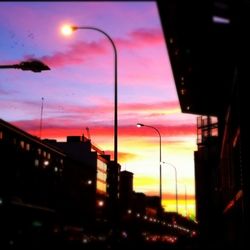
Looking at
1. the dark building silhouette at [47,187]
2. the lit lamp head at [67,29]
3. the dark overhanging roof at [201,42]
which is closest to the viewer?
the dark overhanging roof at [201,42]

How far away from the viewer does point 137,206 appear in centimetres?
17462

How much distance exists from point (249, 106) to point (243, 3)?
4.69 metres

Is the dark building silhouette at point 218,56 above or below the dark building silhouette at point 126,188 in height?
below

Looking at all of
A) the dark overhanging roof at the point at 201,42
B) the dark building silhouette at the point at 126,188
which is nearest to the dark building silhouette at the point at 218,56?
the dark overhanging roof at the point at 201,42

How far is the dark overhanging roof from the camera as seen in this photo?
Result: 1827 cm

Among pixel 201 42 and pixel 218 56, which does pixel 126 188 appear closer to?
pixel 218 56

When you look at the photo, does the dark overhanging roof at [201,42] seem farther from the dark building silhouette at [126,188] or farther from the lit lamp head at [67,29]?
the dark building silhouette at [126,188]

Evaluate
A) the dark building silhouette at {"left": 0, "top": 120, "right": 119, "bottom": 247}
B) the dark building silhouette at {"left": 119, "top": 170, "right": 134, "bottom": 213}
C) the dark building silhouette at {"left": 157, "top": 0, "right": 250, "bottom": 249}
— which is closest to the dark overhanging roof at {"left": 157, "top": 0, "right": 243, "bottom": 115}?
the dark building silhouette at {"left": 157, "top": 0, "right": 250, "bottom": 249}

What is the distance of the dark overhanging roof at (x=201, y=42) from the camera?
18.3 metres

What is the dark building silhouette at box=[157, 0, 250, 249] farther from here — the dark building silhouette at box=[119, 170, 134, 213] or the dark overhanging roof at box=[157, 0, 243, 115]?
the dark building silhouette at box=[119, 170, 134, 213]

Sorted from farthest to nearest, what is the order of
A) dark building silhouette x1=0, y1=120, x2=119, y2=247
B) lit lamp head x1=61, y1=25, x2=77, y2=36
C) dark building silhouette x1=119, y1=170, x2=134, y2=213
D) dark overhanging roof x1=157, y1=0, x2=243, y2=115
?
dark building silhouette x1=119, y1=170, x2=134, y2=213 < dark building silhouette x1=0, y1=120, x2=119, y2=247 < lit lamp head x1=61, y1=25, x2=77, y2=36 < dark overhanging roof x1=157, y1=0, x2=243, y2=115

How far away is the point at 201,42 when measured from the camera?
22031 millimetres

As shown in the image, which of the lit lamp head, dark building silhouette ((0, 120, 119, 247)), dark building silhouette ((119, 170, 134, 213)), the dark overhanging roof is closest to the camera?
the dark overhanging roof

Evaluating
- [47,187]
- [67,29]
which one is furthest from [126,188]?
[67,29]
